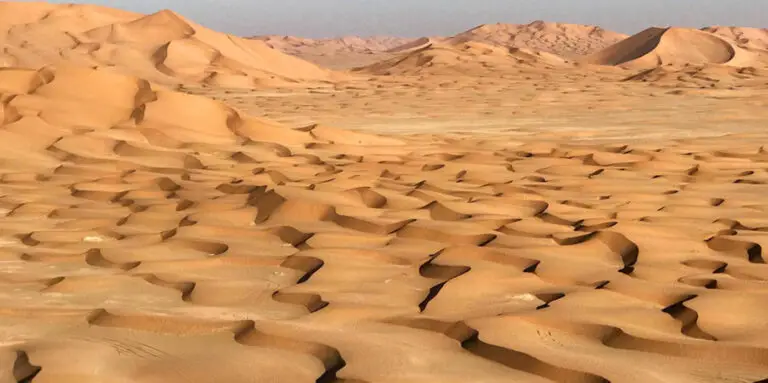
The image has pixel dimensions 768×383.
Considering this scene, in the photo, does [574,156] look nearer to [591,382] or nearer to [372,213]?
[372,213]

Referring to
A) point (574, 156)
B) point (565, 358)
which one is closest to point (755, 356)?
point (565, 358)

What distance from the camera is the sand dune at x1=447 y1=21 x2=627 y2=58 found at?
178 feet

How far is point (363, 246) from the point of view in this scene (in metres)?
3.58

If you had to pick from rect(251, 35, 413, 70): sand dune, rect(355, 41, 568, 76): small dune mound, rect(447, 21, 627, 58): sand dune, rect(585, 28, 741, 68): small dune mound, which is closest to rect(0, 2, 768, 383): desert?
rect(355, 41, 568, 76): small dune mound

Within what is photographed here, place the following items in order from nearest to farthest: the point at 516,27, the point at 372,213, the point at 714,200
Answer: the point at 372,213 → the point at 714,200 → the point at 516,27

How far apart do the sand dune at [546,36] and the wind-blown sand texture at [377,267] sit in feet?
153

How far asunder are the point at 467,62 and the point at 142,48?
8354 mm

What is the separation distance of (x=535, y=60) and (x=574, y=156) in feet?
68.2

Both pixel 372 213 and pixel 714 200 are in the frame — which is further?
pixel 714 200

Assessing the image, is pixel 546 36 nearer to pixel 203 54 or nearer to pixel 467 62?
pixel 467 62

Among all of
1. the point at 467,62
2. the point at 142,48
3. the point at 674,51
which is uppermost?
the point at 142,48

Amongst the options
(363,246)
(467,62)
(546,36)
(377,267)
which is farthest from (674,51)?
(377,267)

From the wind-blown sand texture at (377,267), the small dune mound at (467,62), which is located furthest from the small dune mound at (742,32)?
the wind-blown sand texture at (377,267)

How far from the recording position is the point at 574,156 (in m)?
6.71
